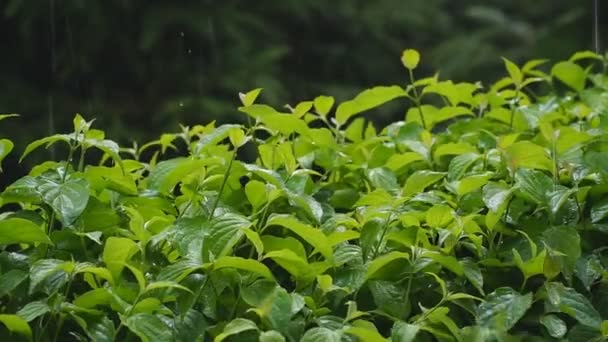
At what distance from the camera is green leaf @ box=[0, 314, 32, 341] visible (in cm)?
119

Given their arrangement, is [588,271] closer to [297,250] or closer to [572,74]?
[297,250]

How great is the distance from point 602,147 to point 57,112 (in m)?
5.61

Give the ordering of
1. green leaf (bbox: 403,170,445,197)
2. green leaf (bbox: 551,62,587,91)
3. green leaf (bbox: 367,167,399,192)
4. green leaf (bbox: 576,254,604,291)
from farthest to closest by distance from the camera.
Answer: green leaf (bbox: 551,62,587,91)
green leaf (bbox: 367,167,399,192)
green leaf (bbox: 403,170,445,197)
green leaf (bbox: 576,254,604,291)

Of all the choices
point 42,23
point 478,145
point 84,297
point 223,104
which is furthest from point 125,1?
point 84,297

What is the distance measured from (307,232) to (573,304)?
1.24 feet

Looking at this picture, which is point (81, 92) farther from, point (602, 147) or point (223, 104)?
point (602, 147)

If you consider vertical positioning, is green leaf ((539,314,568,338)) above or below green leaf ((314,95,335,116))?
below

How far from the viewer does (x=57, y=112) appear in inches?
266

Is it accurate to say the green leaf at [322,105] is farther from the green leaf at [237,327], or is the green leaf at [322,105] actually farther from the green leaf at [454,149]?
the green leaf at [237,327]

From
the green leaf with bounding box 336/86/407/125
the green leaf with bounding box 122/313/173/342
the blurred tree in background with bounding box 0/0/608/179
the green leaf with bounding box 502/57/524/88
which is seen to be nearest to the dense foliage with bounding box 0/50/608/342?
the green leaf with bounding box 122/313/173/342

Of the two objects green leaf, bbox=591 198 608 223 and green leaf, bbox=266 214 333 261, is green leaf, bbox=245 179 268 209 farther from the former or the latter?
green leaf, bbox=591 198 608 223

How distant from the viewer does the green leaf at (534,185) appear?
1.45 meters

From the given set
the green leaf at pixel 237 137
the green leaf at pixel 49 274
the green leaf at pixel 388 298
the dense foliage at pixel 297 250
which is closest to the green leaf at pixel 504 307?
the dense foliage at pixel 297 250

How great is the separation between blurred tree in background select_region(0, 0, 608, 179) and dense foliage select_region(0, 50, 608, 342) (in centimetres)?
486
